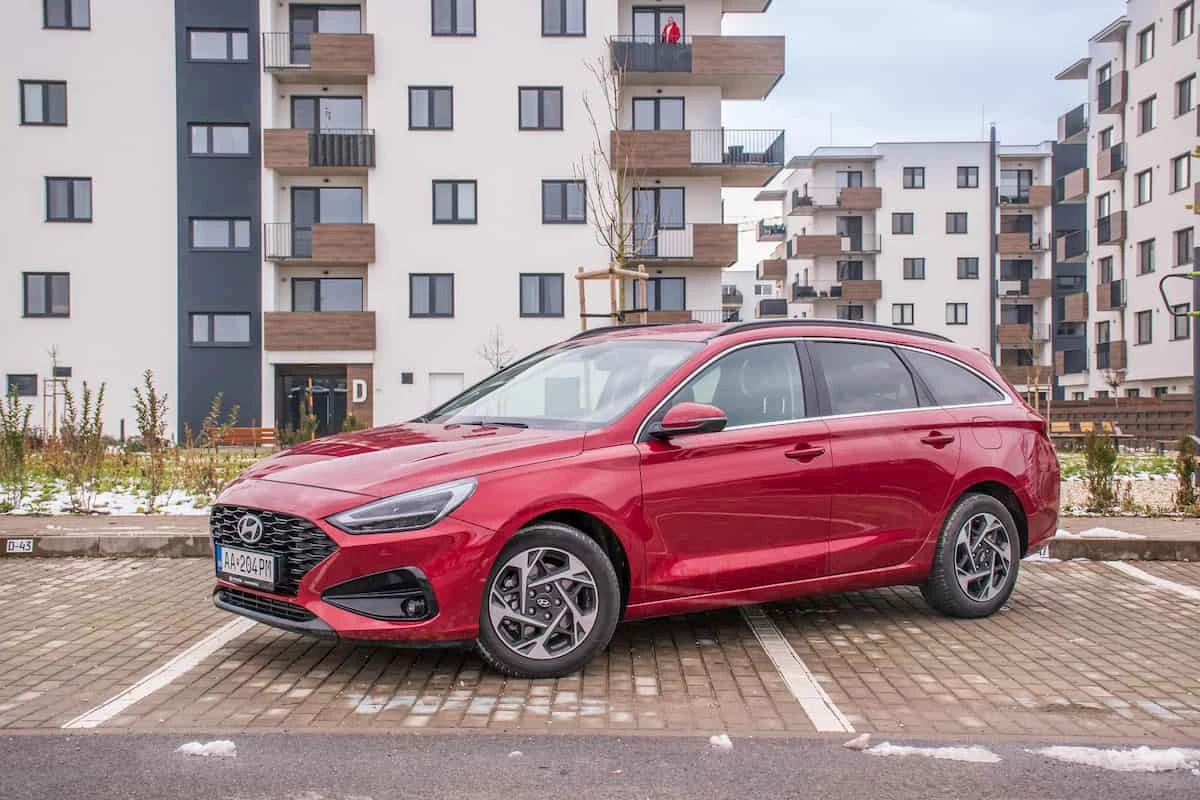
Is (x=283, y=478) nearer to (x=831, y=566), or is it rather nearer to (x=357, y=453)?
(x=357, y=453)

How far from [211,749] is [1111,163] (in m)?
52.3

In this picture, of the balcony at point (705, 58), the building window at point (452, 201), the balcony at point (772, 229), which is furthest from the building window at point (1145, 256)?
the balcony at point (772, 229)

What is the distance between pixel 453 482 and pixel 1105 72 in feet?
180

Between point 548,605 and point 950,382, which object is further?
point 950,382

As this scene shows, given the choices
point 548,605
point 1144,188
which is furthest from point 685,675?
point 1144,188

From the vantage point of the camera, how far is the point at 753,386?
633cm

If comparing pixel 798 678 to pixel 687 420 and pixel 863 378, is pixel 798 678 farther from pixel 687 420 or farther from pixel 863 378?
pixel 863 378

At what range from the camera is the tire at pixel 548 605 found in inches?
209

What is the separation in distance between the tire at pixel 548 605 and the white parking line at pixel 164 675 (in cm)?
149

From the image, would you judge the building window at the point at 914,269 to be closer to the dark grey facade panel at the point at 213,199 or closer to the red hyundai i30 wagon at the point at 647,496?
the dark grey facade panel at the point at 213,199

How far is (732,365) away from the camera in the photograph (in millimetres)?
6312

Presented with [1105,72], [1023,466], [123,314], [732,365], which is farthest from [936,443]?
[1105,72]

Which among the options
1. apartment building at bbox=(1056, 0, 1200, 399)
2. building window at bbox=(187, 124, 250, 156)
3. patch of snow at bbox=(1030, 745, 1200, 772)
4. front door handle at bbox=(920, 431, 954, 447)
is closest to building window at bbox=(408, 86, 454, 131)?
building window at bbox=(187, 124, 250, 156)

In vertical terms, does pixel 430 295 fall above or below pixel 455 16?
below
